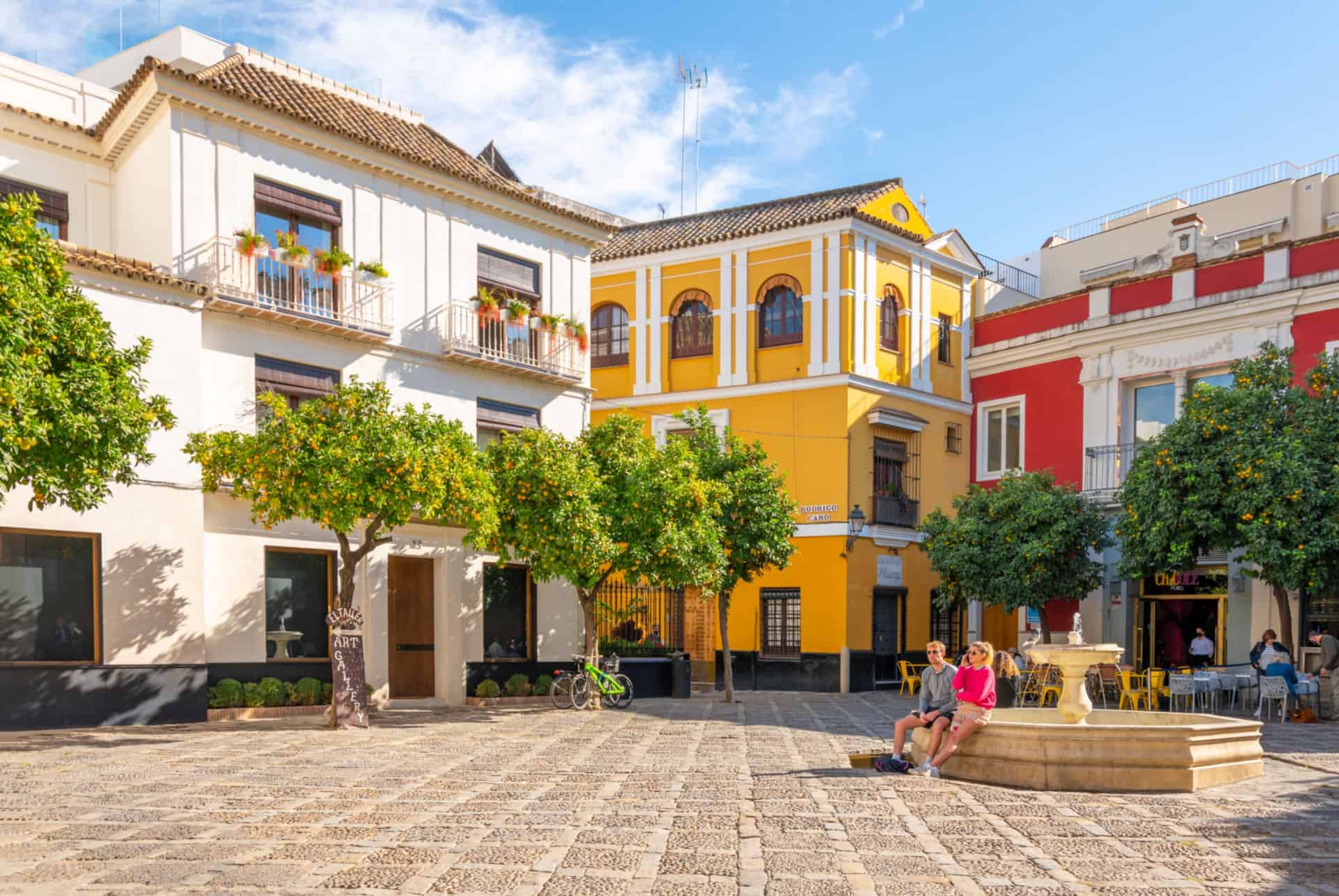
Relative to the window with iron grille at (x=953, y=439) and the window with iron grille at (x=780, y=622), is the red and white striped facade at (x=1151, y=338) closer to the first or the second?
the window with iron grille at (x=953, y=439)

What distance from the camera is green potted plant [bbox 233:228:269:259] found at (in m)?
17.5

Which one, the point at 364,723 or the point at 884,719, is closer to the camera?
the point at 364,723

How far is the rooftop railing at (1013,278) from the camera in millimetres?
33781

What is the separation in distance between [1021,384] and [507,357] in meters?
13.4

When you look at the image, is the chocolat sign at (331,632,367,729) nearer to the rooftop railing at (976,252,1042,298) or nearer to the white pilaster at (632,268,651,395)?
the white pilaster at (632,268,651,395)

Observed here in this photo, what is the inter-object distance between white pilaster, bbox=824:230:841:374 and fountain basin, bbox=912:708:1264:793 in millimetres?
17179

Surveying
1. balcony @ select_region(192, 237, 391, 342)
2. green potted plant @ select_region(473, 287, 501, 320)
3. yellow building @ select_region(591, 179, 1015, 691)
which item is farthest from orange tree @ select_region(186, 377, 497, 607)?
yellow building @ select_region(591, 179, 1015, 691)

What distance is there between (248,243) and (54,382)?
20.5 ft

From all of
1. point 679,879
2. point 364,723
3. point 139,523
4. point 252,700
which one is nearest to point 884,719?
point 364,723

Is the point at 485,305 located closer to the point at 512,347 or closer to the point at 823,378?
the point at 512,347

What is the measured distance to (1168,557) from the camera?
20406mm

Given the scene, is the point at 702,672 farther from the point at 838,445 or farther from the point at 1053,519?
the point at 1053,519

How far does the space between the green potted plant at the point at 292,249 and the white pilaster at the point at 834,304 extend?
42.2 ft

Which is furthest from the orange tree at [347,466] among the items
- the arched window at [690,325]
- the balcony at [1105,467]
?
the balcony at [1105,467]
